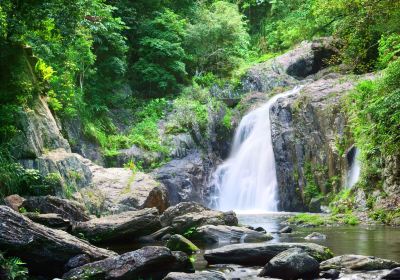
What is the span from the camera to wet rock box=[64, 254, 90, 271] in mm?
8070

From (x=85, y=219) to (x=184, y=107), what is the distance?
15.6 meters

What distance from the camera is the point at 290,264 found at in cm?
782

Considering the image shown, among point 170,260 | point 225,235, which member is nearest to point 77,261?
point 170,260

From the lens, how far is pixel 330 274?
780 centimetres

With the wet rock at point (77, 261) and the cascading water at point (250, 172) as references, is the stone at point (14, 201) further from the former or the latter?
the cascading water at point (250, 172)

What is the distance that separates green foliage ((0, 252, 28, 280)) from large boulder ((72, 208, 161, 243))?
412 cm

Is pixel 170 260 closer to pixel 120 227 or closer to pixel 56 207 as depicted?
pixel 120 227

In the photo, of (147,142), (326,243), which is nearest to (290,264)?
(326,243)

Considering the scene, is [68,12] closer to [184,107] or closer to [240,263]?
[240,263]

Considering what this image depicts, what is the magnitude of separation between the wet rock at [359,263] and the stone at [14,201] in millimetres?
7183

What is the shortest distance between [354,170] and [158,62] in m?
14.9

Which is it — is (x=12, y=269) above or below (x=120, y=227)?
above

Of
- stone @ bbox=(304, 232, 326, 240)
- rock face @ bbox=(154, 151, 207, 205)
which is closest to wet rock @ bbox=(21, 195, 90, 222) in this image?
stone @ bbox=(304, 232, 326, 240)

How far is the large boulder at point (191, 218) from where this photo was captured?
1295cm
